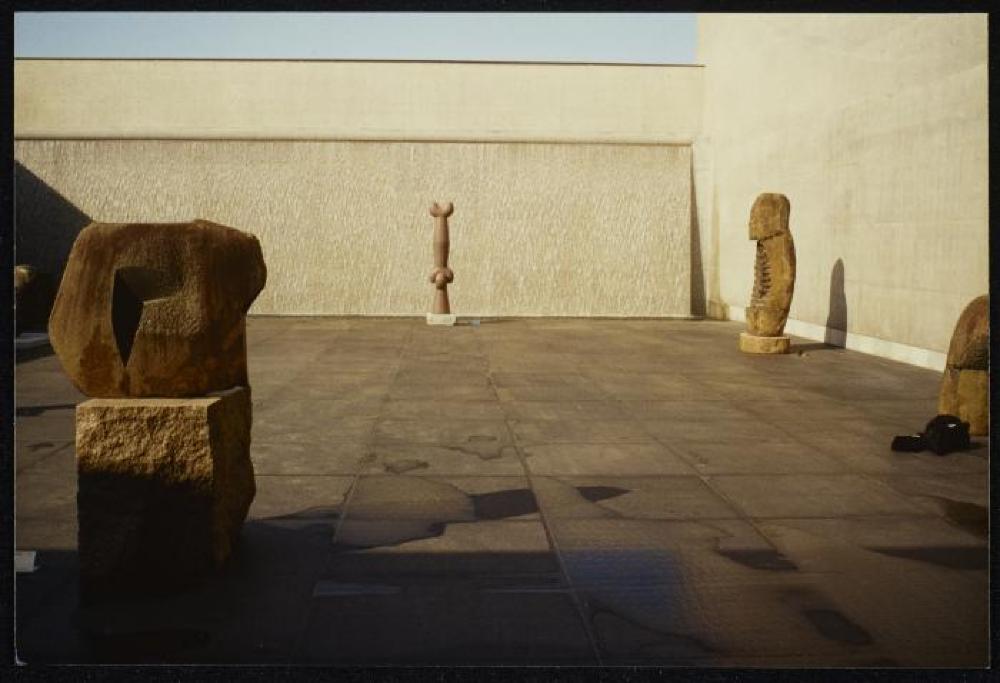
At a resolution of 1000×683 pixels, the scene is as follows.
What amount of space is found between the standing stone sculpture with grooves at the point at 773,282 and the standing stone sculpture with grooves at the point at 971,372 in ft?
13.6

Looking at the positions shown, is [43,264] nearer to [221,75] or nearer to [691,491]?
[221,75]

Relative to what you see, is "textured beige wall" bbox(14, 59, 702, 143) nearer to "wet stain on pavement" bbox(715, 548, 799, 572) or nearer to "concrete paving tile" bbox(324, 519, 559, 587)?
"concrete paving tile" bbox(324, 519, 559, 587)

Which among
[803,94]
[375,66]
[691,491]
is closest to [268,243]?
[375,66]

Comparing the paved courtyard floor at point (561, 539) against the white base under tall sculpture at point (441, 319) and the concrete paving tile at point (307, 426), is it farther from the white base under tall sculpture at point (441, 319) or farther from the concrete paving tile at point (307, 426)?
the white base under tall sculpture at point (441, 319)

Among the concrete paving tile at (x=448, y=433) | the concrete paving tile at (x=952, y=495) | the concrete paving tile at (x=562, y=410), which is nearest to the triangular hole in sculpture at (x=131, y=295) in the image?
the concrete paving tile at (x=448, y=433)

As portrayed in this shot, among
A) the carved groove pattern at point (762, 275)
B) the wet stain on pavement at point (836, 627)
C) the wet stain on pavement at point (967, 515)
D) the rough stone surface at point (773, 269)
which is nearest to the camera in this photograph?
the wet stain on pavement at point (836, 627)

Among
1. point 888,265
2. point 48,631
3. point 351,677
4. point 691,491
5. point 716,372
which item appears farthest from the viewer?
point 888,265

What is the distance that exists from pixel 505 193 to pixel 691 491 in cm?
1247

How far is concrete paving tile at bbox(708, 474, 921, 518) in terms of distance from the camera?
151 inches

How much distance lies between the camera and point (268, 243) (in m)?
16.0

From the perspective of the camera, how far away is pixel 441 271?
45.3 feet

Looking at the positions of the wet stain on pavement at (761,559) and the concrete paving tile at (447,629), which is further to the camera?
the wet stain on pavement at (761,559)

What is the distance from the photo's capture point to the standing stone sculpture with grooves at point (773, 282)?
9875 millimetres

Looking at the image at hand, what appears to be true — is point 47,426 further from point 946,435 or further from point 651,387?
point 946,435
